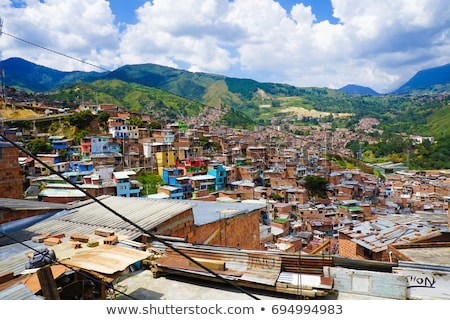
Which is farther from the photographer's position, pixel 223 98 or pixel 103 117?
pixel 223 98

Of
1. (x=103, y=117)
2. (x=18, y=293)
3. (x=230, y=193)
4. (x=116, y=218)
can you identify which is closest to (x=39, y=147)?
(x=103, y=117)

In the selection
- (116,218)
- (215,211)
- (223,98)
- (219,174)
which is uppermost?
(223,98)

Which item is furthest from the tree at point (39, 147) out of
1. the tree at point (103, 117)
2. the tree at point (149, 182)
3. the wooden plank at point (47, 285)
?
the wooden plank at point (47, 285)

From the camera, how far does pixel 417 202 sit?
37.0 m

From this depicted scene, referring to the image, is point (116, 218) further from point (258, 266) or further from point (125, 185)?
point (125, 185)

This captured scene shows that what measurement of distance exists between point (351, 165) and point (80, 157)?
4282 cm

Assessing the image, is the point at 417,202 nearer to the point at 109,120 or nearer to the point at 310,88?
the point at 109,120

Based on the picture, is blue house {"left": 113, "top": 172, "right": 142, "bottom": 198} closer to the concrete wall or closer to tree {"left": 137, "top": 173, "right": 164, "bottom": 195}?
tree {"left": 137, "top": 173, "right": 164, "bottom": 195}

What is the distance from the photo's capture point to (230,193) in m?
30.9

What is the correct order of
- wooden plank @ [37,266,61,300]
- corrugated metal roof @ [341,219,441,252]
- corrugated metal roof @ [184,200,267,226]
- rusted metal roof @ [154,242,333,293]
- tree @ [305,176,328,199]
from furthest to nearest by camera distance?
1. tree @ [305,176,328,199]
2. corrugated metal roof @ [341,219,441,252]
3. corrugated metal roof @ [184,200,267,226]
4. rusted metal roof @ [154,242,333,293]
5. wooden plank @ [37,266,61,300]

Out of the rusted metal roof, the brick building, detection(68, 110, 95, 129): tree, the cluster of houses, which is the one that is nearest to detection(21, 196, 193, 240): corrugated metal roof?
the cluster of houses

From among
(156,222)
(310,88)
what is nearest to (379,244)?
(156,222)

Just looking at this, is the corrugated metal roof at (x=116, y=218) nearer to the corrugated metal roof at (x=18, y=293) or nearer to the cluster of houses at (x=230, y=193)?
the cluster of houses at (x=230, y=193)

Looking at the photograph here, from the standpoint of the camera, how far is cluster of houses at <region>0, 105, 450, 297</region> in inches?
239
